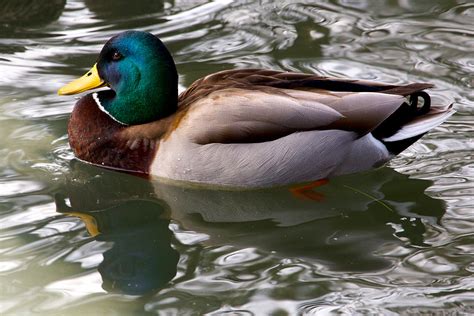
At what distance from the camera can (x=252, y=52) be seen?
8617 millimetres

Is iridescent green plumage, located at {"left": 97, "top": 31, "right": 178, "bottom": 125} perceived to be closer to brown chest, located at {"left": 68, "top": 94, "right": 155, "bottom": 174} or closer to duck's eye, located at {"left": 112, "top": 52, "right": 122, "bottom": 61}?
duck's eye, located at {"left": 112, "top": 52, "right": 122, "bottom": 61}

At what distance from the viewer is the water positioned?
5.27 meters

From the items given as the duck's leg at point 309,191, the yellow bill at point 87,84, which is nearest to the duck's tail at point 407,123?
the duck's leg at point 309,191

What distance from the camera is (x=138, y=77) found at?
6840mm

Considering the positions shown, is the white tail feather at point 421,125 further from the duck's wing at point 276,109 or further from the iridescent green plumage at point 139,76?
the iridescent green plumage at point 139,76

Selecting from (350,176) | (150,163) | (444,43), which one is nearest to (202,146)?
(150,163)

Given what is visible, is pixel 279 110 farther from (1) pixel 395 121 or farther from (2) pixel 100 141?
(2) pixel 100 141

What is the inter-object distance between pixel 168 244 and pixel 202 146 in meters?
0.81

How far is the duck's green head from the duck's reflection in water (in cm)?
44

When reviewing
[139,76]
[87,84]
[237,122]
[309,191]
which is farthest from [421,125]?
[87,84]

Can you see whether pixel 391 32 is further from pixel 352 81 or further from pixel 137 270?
pixel 137 270

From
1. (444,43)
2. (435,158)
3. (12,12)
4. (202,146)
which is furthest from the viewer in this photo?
(12,12)

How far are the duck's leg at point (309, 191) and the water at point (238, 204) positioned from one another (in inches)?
1.1

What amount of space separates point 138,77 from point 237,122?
2.77 ft
